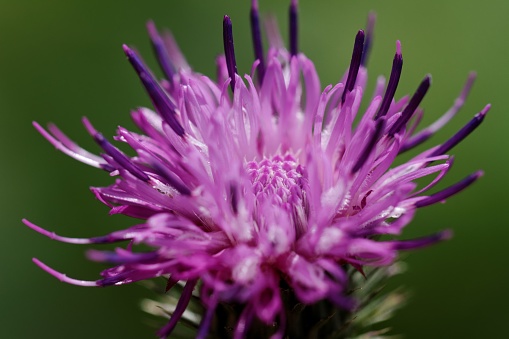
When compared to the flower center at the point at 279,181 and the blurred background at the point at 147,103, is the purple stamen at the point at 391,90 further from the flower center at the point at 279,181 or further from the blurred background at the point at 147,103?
the blurred background at the point at 147,103

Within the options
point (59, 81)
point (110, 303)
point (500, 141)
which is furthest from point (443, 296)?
point (59, 81)

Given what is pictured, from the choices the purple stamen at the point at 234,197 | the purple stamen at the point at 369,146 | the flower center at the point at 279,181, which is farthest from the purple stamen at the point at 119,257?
the purple stamen at the point at 369,146

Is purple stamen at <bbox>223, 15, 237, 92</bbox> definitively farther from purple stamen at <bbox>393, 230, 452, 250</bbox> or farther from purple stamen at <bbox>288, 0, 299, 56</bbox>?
purple stamen at <bbox>393, 230, 452, 250</bbox>

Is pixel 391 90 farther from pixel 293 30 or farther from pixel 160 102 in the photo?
pixel 160 102

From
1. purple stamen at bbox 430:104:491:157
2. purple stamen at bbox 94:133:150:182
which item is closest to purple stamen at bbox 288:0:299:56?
purple stamen at bbox 430:104:491:157

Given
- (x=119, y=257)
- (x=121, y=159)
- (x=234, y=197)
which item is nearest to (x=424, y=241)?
(x=234, y=197)

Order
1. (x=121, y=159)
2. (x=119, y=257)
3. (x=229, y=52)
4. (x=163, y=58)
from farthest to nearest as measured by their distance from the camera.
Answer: (x=163, y=58), (x=229, y=52), (x=121, y=159), (x=119, y=257)

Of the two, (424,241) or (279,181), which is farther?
(279,181)
